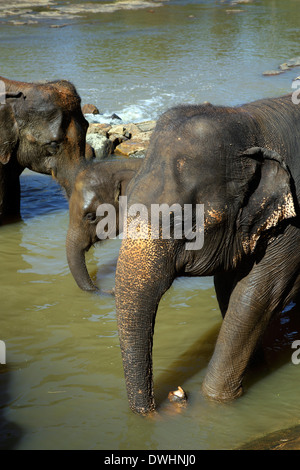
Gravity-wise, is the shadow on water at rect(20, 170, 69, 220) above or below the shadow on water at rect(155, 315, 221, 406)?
below

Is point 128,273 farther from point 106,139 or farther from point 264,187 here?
point 106,139

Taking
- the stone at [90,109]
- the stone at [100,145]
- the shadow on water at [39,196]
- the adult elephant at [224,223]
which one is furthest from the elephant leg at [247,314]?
the stone at [90,109]

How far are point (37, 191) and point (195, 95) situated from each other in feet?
15.8

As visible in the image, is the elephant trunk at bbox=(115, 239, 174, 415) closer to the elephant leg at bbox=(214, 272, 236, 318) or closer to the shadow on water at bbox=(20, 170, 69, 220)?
the elephant leg at bbox=(214, 272, 236, 318)

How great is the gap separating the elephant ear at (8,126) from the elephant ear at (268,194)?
3.51m

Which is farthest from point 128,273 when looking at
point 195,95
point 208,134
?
point 195,95

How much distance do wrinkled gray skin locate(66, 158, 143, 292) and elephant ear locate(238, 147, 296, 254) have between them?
1.84 m

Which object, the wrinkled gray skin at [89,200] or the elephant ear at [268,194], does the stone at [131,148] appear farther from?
the elephant ear at [268,194]

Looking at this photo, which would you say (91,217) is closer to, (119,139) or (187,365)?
(187,365)

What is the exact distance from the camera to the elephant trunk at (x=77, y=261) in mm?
5016

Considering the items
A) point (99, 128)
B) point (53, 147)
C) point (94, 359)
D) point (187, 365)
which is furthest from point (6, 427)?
point (99, 128)

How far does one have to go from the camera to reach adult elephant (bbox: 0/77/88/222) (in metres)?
6.00

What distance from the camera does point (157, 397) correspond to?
3678mm

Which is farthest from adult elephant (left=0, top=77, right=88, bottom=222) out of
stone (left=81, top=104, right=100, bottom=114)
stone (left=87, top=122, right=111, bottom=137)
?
stone (left=81, top=104, right=100, bottom=114)
